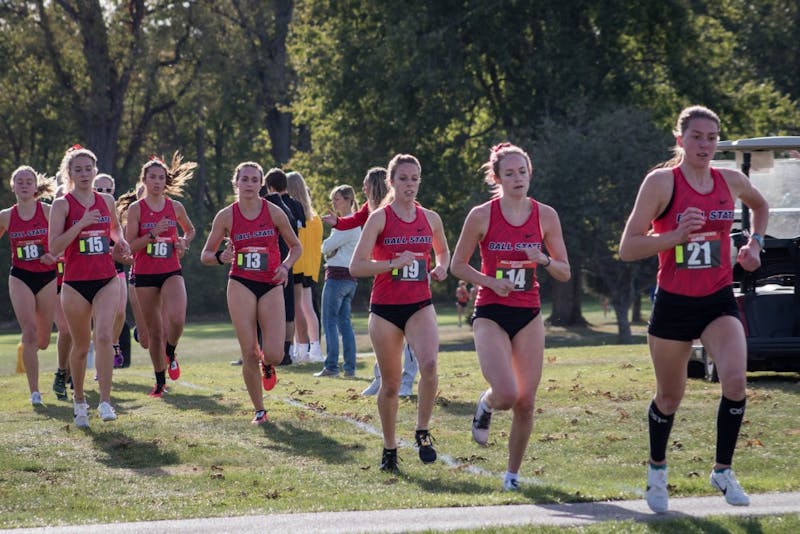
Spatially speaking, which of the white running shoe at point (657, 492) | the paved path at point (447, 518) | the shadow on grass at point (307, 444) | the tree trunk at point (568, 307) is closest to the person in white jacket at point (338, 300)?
the shadow on grass at point (307, 444)

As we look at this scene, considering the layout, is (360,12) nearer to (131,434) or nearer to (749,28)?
(749,28)

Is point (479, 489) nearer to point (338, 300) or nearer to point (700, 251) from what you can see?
point (700, 251)

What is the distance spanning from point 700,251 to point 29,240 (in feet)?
26.0

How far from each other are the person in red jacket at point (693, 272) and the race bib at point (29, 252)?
738 centimetres

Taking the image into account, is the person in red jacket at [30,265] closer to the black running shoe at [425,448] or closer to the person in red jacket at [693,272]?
the black running shoe at [425,448]

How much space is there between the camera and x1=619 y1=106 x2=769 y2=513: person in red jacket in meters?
7.24

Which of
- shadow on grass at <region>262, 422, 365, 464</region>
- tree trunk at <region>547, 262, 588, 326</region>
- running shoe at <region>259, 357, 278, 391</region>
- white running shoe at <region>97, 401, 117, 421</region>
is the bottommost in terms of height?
tree trunk at <region>547, 262, 588, 326</region>

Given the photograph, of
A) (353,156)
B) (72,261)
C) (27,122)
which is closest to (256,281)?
(72,261)

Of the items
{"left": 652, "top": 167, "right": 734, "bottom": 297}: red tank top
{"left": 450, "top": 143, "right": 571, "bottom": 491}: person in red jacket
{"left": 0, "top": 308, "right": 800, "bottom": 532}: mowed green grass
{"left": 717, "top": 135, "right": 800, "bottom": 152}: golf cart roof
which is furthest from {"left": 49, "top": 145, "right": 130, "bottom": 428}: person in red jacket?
{"left": 717, "top": 135, "right": 800, "bottom": 152}: golf cart roof

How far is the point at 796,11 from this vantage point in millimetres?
50250

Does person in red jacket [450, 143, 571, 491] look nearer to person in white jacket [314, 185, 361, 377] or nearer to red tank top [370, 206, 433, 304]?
red tank top [370, 206, 433, 304]

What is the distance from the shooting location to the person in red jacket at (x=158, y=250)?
13078mm

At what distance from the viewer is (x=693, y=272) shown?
7.29 metres

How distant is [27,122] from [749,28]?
30.4 m
